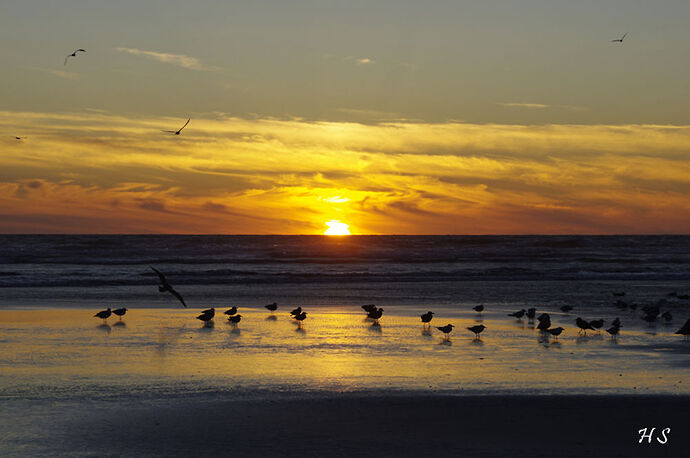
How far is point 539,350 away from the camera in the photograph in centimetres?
1440

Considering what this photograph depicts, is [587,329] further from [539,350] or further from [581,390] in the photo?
[581,390]

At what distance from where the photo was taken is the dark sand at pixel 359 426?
315 inches

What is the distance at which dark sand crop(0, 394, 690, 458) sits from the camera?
315 inches

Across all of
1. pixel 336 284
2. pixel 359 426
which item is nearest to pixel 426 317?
pixel 359 426

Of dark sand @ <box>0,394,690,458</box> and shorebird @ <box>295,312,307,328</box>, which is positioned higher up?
shorebird @ <box>295,312,307,328</box>

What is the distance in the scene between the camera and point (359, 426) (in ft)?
29.1

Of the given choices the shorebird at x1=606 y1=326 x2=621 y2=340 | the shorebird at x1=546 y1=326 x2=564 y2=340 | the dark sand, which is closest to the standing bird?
the shorebird at x1=546 y1=326 x2=564 y2=340

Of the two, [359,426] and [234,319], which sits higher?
[234,319]

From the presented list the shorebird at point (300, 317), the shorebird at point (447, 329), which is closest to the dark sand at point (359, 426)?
the shorebird at point (447, 329)

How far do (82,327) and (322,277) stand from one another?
23.9m

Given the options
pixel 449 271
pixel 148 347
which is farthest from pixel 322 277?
pixel 148 347

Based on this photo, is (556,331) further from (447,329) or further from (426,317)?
(426,317)

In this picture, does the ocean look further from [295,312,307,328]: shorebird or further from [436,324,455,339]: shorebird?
[436,324,455,339]: shorebird

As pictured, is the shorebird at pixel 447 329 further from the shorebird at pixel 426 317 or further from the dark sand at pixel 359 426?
the dark sand at pixel 359 426
